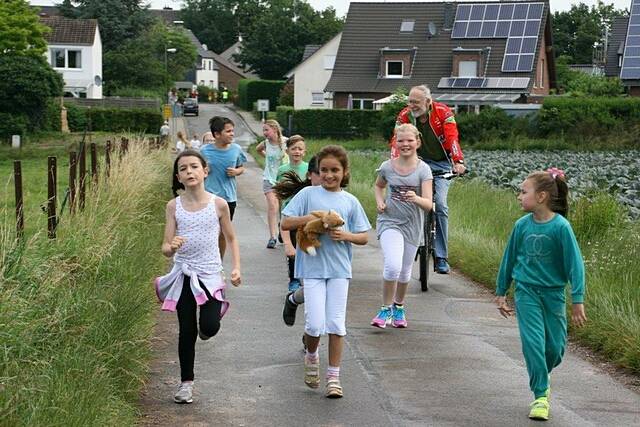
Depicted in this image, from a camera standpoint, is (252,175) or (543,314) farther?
(252,175)

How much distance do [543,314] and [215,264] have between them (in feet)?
6.91

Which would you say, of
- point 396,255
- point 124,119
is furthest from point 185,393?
point 124,119

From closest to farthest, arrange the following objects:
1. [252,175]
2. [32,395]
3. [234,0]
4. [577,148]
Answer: [32,395]
[252,175]
[577,148]
[234,0]

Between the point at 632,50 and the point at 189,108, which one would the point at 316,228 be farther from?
the point at 189,108

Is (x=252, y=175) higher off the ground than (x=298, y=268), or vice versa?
(x=298, y=268)

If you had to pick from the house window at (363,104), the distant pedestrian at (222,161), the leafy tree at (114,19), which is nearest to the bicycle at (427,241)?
the distant pedestrian at (222,161)

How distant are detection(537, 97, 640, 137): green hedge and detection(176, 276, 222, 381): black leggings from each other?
50431 mm

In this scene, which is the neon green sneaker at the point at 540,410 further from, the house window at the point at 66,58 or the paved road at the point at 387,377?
the house window at the point at 66,58

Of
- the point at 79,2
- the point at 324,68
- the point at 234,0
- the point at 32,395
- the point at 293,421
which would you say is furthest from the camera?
the point at 234,0

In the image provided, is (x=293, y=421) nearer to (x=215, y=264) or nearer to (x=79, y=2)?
(x=215, y=264)

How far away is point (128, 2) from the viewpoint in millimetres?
106625

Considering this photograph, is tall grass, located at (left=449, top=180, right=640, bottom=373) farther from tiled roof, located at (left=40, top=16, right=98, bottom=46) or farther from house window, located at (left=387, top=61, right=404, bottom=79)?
tiled roof, located at (left=40, top=16, right=98, bottom=46)

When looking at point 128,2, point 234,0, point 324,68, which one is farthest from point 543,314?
point 234,0

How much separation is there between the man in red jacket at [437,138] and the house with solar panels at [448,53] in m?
59.9
